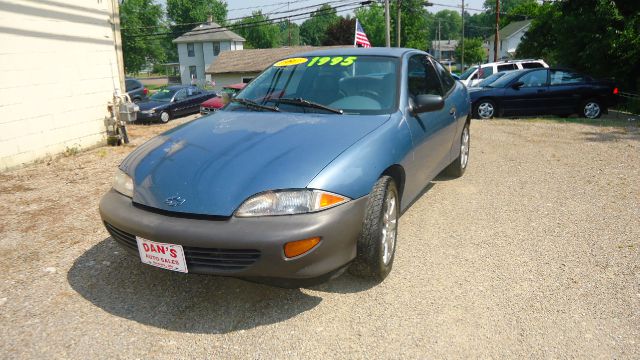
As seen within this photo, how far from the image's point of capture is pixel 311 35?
11525 centimetres

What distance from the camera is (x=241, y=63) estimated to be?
43.5m

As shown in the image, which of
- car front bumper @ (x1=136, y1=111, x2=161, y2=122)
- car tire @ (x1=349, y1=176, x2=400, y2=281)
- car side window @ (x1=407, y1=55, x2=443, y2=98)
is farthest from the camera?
car front bumper @ (x1=136, y1=111, x2=161, y2=122)

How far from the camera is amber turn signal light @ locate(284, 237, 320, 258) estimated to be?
2.42m

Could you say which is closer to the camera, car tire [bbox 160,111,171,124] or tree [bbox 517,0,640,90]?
tree [bbox 517,0,640,90]

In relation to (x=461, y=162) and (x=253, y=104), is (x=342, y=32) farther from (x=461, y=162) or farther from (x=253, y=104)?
(x=253, y=104)

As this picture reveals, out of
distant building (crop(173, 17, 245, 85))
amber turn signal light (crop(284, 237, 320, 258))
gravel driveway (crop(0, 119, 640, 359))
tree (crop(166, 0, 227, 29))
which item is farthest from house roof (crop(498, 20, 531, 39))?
amber turn signal light (crop(284, 237, 320, 258))

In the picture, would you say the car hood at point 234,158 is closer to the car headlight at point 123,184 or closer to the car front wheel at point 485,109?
the car headlight at point 123,184

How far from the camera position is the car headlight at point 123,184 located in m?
2.94

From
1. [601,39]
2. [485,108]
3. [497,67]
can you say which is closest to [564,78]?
[485,108]

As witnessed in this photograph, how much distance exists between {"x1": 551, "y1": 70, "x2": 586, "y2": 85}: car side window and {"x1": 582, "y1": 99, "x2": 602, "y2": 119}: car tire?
0.57 metres

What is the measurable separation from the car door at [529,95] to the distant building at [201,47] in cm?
5181

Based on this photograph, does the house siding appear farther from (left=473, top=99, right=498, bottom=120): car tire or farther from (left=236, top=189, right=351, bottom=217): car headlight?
(left=473, top=99, right=498, bottom=120): car tire

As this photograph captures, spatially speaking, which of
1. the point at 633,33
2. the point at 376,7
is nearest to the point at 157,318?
the point at 633,33

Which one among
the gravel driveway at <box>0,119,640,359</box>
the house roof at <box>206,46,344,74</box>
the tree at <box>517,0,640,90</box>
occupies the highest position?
the house roof at <box>206,46,344,74</box>
